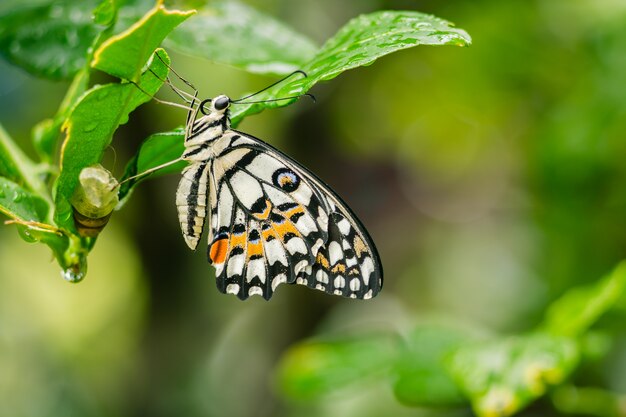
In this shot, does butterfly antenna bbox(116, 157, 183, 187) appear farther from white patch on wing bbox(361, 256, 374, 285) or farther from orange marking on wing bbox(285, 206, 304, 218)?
white patch on wing bbox(361, 256, 374, 285)

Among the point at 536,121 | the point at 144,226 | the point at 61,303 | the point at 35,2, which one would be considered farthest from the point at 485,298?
the point at 35,2

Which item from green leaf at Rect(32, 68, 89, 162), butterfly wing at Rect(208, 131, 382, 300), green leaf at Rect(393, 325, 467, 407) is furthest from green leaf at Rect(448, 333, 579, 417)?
green leaf at Rect(32, 68, 89, 162)

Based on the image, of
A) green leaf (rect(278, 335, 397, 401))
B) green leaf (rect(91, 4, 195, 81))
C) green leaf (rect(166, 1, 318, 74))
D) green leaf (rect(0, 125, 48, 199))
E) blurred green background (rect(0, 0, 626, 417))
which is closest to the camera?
green leaf (rect(91, 4, 195, 81))

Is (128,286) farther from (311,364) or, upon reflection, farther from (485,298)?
(311,364)

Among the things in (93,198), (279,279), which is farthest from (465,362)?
(93,198)

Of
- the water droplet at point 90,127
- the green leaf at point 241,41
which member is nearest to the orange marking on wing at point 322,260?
the green leaf at point 241,41

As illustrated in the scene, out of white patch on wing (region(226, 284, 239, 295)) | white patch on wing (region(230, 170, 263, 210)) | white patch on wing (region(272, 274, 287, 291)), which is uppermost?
white patch on wing (region(230, 170, 263, 210))
